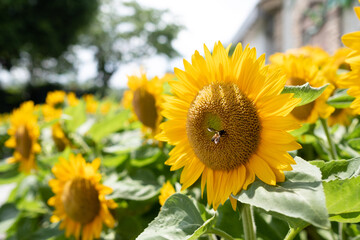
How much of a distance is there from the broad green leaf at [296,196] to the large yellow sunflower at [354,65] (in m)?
0.15

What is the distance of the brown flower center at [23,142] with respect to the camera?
1728mm

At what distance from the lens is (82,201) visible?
1.08m

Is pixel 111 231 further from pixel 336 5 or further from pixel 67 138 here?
pixel 336 5

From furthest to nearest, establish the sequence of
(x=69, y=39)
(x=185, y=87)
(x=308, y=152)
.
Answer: (x=69, y=39) < (x=308, y=152) < (x=185, y=87)

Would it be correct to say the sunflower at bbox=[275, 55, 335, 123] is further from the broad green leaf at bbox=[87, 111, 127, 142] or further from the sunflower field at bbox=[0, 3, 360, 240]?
the broad green leaf at bbox=[87, 111, 127, 142]

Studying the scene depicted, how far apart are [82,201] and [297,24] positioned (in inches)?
349

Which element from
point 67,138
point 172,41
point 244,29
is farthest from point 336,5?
point 172,41

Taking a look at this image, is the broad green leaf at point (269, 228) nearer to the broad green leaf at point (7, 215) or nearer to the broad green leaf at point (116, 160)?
the broad green leaf at point (116, 160)

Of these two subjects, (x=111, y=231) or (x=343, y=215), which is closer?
(x=343, y=215)

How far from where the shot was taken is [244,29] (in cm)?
1150

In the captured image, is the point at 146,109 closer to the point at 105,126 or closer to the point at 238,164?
the point at 105,126

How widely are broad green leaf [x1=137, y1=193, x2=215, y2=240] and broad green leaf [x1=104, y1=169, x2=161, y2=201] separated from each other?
301 millimetres

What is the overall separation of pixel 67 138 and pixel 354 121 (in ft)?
4.18

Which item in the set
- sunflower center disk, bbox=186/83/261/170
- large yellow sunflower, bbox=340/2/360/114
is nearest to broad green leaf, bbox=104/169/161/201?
sunflower center disk, bbox=186/83/261/170
